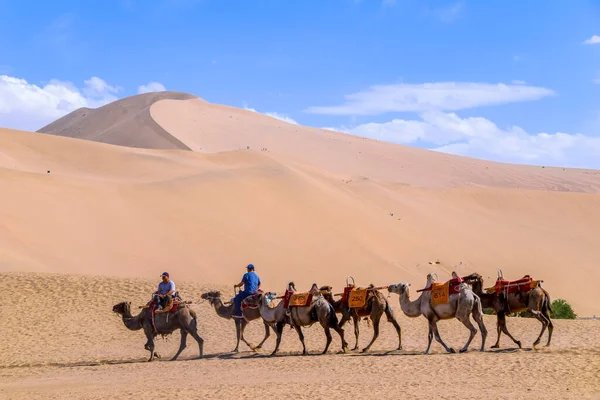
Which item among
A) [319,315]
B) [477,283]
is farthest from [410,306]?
[319,315]

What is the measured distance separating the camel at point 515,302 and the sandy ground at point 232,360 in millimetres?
618

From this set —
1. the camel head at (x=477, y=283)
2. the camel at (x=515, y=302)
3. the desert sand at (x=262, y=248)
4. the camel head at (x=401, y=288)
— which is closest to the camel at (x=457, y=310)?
the camel head at (x=401, y=288)

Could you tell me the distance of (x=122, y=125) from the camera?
6569 cm

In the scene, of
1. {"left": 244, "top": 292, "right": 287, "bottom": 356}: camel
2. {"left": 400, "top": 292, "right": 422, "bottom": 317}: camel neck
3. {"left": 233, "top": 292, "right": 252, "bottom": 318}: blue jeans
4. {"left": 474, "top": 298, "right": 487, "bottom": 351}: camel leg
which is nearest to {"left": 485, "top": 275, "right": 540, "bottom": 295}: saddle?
{"left": 474, "top": 298, "right": 487, "bottom": 351}: camel leg

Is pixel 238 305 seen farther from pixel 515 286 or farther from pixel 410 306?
pixel 515 286

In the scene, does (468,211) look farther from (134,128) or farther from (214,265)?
(134,128)

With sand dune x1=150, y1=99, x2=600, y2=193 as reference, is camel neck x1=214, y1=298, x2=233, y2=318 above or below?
below

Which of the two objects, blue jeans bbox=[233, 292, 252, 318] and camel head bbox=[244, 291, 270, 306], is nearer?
camel head bbox=[244, 291, 270, 306]

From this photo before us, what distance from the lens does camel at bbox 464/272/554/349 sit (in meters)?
17.3

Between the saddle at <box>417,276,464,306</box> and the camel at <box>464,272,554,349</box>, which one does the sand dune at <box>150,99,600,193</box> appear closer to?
the camel at <box>464,272,554,349</box>

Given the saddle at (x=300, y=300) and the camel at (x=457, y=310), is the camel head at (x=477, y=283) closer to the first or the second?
the camel at (x=457, y=310)

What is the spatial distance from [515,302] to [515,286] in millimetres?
341

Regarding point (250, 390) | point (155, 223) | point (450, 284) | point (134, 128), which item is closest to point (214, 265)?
point (155, 223)

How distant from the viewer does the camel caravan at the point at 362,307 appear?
655 inches
